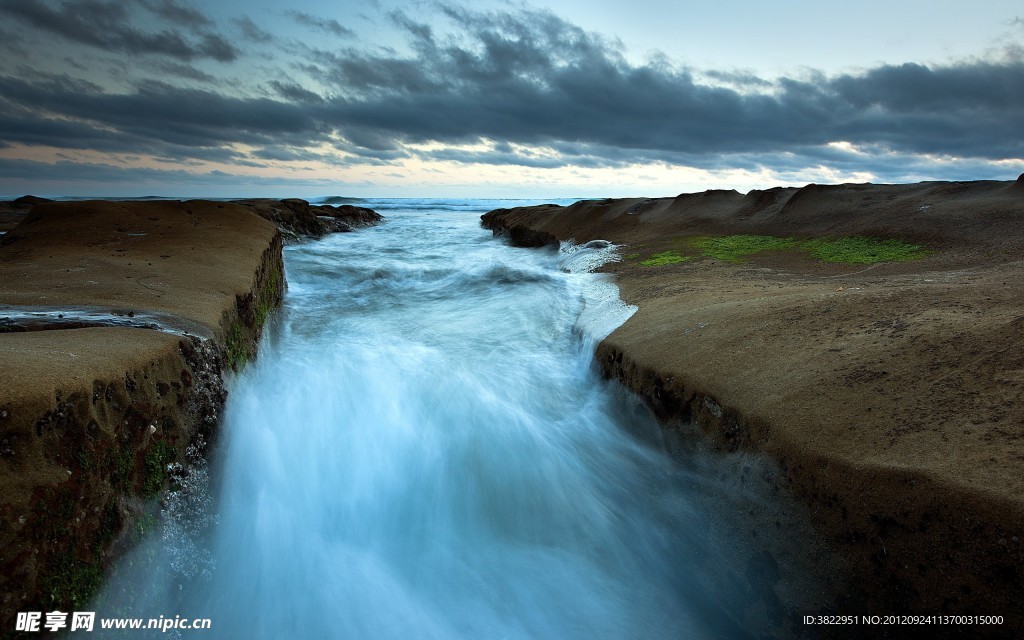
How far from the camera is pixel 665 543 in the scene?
3520 millimetres

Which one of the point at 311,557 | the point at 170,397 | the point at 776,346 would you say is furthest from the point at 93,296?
the point at 776,346

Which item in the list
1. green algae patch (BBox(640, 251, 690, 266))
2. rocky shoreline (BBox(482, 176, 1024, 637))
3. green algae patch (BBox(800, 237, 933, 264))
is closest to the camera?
rocky shoreline (BBox(482, 176, 1024, 637))

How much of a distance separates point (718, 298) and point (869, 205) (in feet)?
23.7

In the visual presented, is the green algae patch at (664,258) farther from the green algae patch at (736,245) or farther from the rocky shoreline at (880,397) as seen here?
the rocky shoreline at (880,397)

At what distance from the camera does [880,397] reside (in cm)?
281

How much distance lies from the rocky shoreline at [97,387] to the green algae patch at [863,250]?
828 centimetres

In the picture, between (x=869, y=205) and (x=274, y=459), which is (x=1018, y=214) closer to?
(x=869, y=205)

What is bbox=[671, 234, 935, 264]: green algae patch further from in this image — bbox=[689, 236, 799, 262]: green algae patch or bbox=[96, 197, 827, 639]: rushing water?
bbox=[96, 197, 827, 639]: rushing water

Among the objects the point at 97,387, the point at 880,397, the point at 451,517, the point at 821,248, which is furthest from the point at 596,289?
the point at 97,387

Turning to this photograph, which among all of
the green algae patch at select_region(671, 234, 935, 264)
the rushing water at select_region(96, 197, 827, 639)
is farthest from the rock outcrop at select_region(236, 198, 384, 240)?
the green algae patch at select_region(671, 234, 935, 264)

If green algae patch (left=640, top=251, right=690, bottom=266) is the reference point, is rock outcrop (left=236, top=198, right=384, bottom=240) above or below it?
above

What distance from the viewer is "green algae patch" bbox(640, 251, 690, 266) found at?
905 cm

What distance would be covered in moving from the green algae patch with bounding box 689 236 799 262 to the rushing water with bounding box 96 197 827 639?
3645 mm

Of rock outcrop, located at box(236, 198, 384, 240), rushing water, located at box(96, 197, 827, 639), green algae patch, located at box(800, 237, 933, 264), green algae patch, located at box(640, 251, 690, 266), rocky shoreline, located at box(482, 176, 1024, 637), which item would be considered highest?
rock outcrop, located at box(236, 198, 384, 240)
